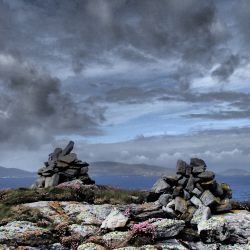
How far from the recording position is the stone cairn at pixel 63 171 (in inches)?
1759

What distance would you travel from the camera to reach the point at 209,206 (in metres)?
29.9

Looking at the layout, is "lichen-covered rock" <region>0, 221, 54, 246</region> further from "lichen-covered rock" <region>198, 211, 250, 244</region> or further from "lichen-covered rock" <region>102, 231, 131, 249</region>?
"lichen-covered rock" <region>198, 211, 250, 244</region>

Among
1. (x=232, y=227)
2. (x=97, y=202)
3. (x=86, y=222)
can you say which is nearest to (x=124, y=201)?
(x=97, y=202)

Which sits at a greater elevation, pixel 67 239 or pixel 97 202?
pixel 97 202

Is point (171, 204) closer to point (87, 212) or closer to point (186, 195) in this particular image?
point (186, 195)

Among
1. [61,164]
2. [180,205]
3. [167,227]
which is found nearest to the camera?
[167,227]

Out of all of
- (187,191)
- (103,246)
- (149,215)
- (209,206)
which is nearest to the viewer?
(103,246)

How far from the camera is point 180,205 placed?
30.0m

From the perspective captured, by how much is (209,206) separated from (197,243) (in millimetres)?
5437

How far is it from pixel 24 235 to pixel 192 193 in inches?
534

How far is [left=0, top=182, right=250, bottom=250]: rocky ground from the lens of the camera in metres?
23.3

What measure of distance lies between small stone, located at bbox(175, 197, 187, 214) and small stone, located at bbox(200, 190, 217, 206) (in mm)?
1354

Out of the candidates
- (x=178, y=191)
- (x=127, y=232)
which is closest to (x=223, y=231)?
(x=127, y=232)

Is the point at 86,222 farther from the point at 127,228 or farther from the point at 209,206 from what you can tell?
the point at 209,206
